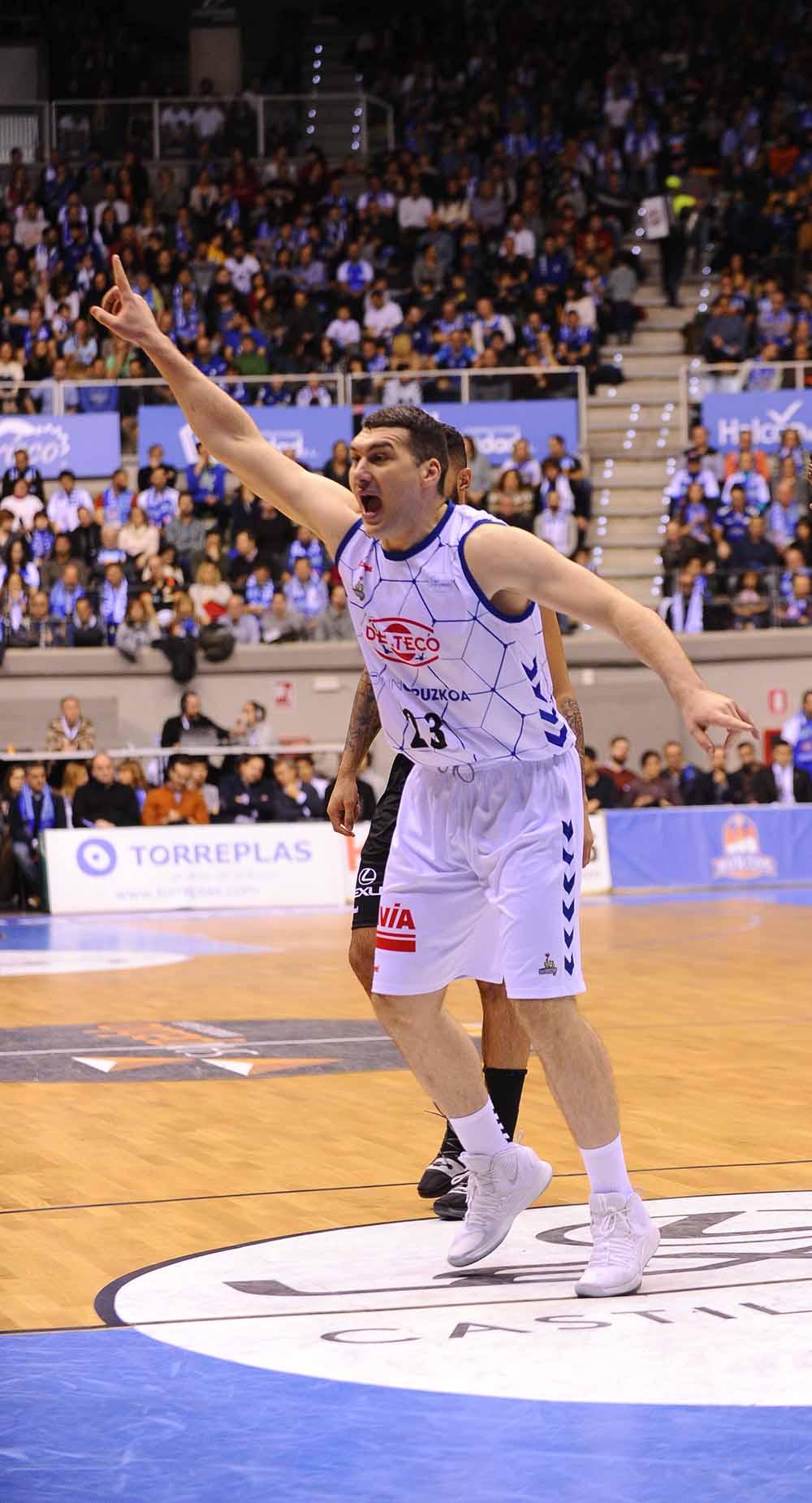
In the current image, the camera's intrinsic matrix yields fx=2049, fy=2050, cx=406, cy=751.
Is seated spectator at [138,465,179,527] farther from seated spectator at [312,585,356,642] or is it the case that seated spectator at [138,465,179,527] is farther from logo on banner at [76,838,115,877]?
logo on banner at [76,838,115,877]

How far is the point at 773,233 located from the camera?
30766 millimetres

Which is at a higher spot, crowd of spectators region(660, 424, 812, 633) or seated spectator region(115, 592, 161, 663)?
crowd of spectators region(660, 424, 812, 633)

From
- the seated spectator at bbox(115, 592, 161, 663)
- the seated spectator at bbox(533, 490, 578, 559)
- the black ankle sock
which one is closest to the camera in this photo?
the black ankle sock

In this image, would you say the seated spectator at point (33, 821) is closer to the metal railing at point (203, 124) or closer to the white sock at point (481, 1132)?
the metal railing at point (203, 124)

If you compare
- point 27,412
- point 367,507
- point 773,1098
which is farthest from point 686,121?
point 367,507

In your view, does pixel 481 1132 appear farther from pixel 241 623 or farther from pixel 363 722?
pixel 241 623

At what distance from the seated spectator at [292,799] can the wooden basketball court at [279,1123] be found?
5.13m

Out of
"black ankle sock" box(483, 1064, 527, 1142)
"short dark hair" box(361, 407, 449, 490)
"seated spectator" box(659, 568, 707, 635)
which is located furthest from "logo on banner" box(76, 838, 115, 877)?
"short dark hair" box(361, 407, 449, 490)

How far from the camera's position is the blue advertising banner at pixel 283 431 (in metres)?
26.5

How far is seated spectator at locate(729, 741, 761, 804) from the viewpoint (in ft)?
74.6

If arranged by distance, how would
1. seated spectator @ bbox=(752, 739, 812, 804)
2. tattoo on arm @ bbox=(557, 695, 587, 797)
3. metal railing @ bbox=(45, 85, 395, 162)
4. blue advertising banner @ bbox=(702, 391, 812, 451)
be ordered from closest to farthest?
tattoo on arm @ bbox=(557, 695, 587, 797)
seated spectator @ bbox=(752, 739, 812, 804)
blue advertising banner @ bbox=(702, 391, 812, 451)
metal railing @ bbox=(45, 85, 395, 162)

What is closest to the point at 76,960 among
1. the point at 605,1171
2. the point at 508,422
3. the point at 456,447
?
the point at 456,447

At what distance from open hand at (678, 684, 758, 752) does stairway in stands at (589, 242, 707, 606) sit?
73.4 ft

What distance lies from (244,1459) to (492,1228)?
1.81 m
